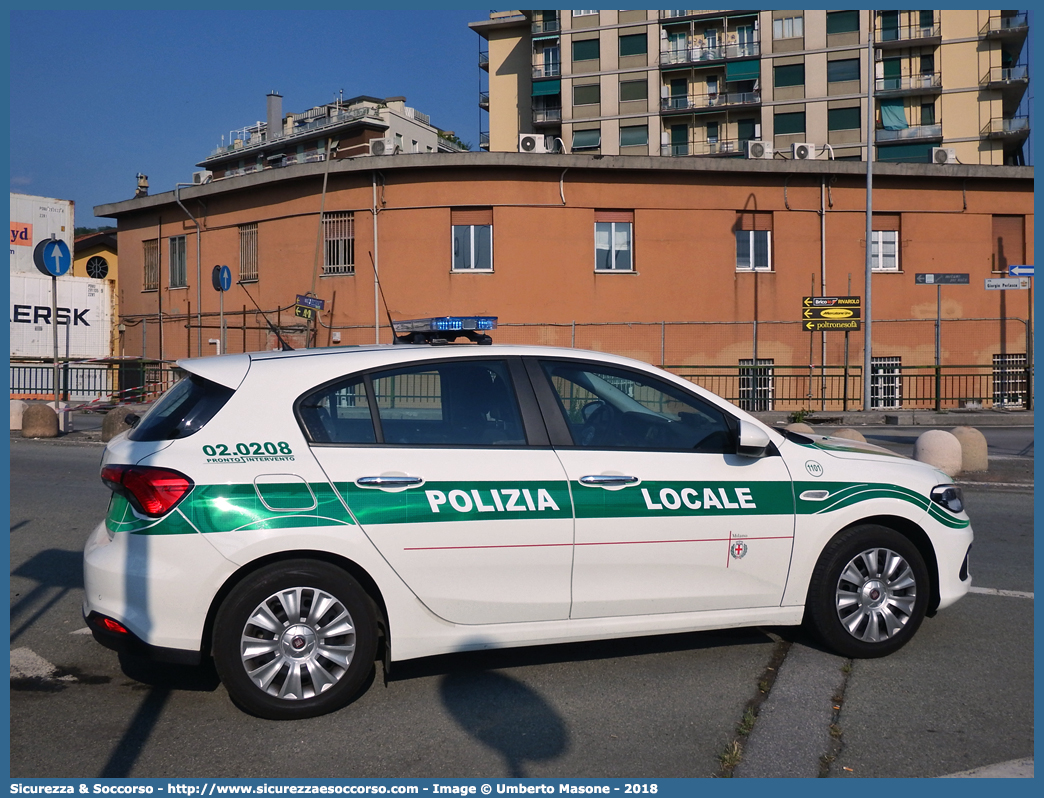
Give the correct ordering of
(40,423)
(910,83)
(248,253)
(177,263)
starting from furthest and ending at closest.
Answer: (910,83) < (177,263) < (248,253) < (40,423)

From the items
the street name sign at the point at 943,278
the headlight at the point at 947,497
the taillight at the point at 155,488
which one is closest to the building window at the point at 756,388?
the street name sign at the point at 943,278

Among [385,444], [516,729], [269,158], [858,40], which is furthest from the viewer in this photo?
[269,158]

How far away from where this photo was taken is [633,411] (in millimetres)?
4801

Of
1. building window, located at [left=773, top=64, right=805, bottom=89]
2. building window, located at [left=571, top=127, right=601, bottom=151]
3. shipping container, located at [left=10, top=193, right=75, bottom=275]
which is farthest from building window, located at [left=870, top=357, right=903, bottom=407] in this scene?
building window, located at [left=571, top=127, right=601, bottom=151]

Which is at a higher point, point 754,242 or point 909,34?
point 909,34

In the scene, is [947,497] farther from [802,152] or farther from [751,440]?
[802,152]

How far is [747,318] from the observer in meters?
26.9

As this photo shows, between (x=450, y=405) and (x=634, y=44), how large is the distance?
55273mm

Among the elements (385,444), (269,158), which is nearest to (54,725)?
(385,444)

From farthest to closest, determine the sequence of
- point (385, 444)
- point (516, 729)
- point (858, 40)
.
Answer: point (858, 40) < point (385, 444) < point (516, 729)

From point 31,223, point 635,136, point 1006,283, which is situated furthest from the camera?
point 635,136

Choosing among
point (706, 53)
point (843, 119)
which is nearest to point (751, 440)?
point (843, 119)

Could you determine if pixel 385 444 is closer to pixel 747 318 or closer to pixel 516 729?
Result: pixel 516 729

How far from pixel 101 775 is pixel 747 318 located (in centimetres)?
2500
